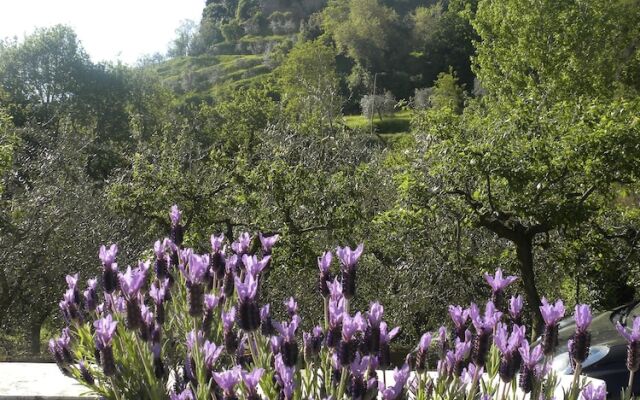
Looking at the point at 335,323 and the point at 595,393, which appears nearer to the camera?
the point at 595,393

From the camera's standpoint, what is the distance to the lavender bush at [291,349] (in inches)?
71.4

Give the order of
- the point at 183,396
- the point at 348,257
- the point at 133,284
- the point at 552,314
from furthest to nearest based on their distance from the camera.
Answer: the point at 348,257, the point at 133,284, the point at 552,314, the point at 183,396

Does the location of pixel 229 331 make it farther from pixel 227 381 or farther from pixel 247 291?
pixel 227 381

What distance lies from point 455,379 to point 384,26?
63159mm

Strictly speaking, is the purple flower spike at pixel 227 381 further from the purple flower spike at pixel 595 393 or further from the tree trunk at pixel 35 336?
the tree trunk at pixel 35 336

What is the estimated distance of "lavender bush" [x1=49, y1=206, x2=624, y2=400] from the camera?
1813mm

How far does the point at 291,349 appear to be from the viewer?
193 cm

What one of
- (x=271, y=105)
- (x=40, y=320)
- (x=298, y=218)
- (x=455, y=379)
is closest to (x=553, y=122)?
(x=298, y=218)

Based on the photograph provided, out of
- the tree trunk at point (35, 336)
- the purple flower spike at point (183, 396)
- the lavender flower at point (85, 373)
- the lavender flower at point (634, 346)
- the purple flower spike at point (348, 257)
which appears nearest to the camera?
the purple flower spike at point (183, 396)

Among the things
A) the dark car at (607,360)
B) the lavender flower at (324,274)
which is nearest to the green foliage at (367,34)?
the dark car at (607,360)

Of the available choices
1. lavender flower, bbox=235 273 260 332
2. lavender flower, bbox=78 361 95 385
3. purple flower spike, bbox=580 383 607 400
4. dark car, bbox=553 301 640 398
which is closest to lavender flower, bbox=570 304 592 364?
purple flower spike, bbox=580 383 607 400

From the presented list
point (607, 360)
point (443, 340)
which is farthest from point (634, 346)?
point (607, 360)

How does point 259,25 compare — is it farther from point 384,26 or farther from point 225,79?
point 384,26

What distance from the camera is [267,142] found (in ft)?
36.6
